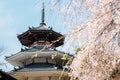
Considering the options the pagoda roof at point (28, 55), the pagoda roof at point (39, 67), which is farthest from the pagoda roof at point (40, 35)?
the pagoda roof at point (39, 67)

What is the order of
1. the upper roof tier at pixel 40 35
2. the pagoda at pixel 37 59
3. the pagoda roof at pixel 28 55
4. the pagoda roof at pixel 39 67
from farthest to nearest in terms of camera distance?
the upper roof tier at pixel 40 35 → the pagoda roof at pixel 28 55 → the pagoda roof at pixel 39 67 → the pagoda at pixel 37 59

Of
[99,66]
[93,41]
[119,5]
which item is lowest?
[99,66]

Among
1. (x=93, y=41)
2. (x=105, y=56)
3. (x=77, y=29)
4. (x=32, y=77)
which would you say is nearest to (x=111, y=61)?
(x=105, y=56)

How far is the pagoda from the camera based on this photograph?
695 inches

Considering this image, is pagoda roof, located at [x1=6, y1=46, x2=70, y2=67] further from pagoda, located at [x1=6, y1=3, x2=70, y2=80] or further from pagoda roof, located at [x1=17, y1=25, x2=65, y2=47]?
pagoda roof, located at [x1=17, y1=25, x2=65, y2=47]

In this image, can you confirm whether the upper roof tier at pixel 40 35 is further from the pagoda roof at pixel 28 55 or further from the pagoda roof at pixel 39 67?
the pagoda roof at pixel 39 67


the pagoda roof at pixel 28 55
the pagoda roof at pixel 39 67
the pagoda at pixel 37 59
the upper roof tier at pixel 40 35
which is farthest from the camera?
the upper roof tier at pixel 40 35

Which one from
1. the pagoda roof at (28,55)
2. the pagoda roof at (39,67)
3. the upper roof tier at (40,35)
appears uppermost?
the upper roof tier at (40,35)

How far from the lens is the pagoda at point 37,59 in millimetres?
17656

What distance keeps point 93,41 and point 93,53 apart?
6.6 inches

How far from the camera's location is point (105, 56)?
155 inches

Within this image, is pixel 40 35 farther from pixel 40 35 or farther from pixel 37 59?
pixel 37 59

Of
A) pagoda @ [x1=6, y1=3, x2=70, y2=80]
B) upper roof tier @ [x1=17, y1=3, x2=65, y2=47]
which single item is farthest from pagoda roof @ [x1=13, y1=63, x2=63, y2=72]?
upper roof tier @ [x1=17, y1=3, x2=65, y2=47]

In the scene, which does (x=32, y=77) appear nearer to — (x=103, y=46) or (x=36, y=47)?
(x=36, y=47)
